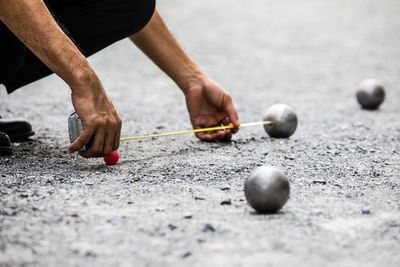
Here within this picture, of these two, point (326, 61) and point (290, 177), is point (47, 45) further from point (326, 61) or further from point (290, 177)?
point (326, 61)

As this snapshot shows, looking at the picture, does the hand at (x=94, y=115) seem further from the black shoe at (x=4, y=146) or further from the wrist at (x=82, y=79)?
the black shoe at (x=4, y=146)

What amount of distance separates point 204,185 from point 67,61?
0.74 meters

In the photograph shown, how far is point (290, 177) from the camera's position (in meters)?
2.32

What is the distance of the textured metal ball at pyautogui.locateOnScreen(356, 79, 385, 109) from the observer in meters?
3.98

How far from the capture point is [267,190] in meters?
1.82

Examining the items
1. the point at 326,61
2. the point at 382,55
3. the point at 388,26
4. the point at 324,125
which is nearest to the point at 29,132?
the point at 324,125

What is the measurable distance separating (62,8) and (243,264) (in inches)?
69.5

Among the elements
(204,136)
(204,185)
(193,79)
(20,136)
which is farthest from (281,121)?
(20,136)

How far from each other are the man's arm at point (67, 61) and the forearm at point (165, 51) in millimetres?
792

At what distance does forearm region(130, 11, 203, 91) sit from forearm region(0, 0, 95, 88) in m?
0.79

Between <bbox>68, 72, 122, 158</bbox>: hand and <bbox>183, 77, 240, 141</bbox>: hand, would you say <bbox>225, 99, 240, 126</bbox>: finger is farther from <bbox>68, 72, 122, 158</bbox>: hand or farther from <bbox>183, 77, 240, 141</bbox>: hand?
<bbox>68, 72, 122, 158</bbox>: hand

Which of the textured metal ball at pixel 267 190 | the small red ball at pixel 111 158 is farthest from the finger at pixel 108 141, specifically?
the textured metal ball at pixel 267 190

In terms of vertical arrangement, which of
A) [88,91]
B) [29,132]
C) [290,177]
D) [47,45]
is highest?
[47,45]

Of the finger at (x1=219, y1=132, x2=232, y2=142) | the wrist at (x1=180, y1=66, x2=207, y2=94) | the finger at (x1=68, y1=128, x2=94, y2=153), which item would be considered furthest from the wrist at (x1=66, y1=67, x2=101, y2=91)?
the finger at (x1=219, y1=132, x2=232, y2=142)
